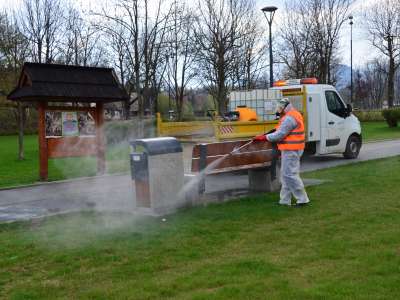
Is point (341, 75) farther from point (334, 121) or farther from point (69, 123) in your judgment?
point (69, 123)

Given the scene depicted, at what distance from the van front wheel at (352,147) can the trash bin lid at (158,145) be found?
32.0ft

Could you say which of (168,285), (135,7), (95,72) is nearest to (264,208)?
(168,285)

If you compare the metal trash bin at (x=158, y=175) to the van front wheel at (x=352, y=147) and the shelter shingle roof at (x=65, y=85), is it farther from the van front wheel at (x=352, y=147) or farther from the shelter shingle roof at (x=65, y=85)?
A: the van front wheel at (x=352, y=147)

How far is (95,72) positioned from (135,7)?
8729 millimetres

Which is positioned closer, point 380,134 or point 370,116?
point 380,134

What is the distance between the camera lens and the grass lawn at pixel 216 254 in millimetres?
4824

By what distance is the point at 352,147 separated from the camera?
17.3m

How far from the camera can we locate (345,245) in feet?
20.1

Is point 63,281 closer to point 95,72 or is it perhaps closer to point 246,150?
point 246,150

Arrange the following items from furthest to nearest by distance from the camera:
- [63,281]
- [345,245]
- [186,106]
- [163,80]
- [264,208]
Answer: [186,106], [163,80], [264,208], [345,245], [63,281]

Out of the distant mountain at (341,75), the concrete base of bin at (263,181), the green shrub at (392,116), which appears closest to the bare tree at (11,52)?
the concrete base of bin at (263,181)

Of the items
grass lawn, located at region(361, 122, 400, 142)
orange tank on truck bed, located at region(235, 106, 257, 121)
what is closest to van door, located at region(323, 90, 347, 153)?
orange tank on truck bed, located at region(235, 106, 257, 121)

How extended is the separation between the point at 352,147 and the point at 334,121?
4.69 feet

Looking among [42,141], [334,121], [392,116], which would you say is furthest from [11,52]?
[392,116]
